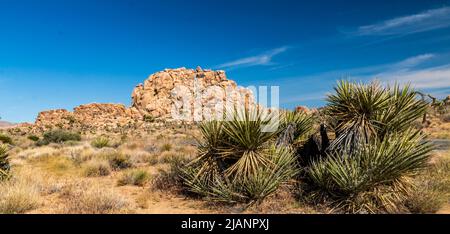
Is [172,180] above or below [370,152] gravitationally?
below

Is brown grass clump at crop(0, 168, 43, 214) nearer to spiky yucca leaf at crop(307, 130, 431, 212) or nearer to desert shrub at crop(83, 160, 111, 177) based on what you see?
desert shrub at crop(83, 160, 111, 177)

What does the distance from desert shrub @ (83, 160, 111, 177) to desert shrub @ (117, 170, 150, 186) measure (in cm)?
202

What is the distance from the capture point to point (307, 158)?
8562mm

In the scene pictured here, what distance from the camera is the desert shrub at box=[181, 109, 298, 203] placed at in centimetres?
747

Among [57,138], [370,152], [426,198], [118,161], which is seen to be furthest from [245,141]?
[57,138]

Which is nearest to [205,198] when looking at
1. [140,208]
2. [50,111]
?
[140,208]

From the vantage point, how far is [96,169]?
515 inches

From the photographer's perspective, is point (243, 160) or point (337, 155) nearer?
point (337, 155)

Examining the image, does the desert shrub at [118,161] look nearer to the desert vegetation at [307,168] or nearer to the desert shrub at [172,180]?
the desert shrub at [172,180]

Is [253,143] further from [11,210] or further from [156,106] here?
[156,106]

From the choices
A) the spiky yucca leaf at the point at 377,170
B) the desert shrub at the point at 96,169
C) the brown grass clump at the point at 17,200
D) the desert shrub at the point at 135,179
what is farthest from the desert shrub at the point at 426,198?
the desert shrub at the point at 96,169

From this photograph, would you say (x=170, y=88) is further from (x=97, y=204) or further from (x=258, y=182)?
(x=258, y=182)

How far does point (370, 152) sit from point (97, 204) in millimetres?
5441
